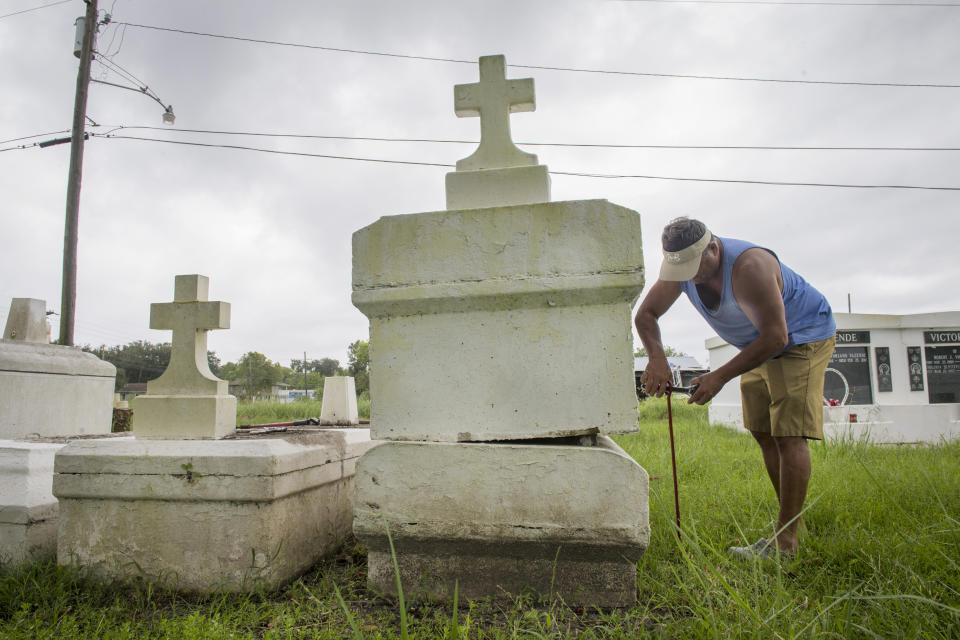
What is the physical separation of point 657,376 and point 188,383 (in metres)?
2.19

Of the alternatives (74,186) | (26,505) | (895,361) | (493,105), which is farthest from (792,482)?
(74,186)

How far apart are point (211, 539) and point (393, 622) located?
0.83 metres

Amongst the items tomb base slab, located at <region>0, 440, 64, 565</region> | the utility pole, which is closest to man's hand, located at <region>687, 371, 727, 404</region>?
tomb base slab, located at <region>0, 440, 64, 565</region>

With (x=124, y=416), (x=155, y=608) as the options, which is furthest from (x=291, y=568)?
(x=124, y=416)

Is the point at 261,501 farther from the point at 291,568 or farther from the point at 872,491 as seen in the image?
the point at 872,491

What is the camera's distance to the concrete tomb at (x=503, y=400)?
1.79 metres

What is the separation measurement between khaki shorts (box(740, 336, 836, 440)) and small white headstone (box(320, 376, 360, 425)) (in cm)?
271

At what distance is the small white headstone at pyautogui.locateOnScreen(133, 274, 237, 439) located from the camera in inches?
101

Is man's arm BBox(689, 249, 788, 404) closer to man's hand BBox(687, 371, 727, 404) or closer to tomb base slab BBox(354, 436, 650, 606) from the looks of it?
man's hand BBox(687, 371, 727, 404)

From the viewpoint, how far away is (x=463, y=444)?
1857 mm

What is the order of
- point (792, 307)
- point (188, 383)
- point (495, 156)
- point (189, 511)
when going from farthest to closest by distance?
point (188, 383), point (792, 307), point (495, 156), point (189, 511)

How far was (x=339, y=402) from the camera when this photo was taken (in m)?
3.97

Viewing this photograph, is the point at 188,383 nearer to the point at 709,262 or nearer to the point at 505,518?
the point at 505,518

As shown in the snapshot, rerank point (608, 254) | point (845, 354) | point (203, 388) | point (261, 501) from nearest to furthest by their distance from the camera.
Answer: point (608, 254) → point (261, 501) → point (203, 388) → point (845, 354)
